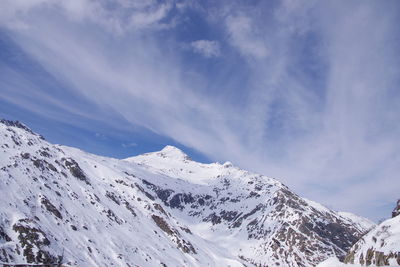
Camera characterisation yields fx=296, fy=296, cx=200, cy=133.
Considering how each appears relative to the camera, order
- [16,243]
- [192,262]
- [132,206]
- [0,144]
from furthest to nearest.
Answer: [132,206] < [192,262] < [0,144] < [16,243]

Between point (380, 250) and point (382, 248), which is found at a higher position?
point (382, 248)

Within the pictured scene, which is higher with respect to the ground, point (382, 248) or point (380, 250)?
point (382, 248)

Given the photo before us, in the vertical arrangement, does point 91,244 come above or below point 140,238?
below

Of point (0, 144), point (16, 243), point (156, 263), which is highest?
point (0, 144)

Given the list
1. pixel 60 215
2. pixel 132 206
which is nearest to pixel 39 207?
pixel 60 215

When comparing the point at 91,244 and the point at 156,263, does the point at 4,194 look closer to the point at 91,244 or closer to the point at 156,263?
the point at 91,244

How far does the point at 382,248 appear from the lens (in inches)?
1729

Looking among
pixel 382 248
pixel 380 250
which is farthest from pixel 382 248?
pixel 380 250

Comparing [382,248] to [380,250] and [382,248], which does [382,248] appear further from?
[380,250]

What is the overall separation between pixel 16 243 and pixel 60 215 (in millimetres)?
29974

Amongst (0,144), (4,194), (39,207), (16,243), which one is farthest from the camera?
(0,144)

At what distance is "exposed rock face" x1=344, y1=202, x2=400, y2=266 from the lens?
1594 inches

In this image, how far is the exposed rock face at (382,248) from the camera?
133 feet

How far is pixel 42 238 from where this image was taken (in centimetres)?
8356
